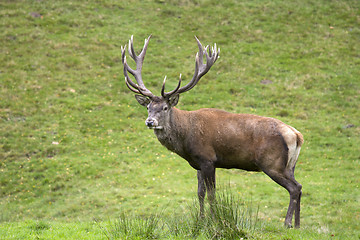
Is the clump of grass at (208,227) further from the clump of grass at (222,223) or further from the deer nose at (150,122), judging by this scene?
the deer nose at (150,122)

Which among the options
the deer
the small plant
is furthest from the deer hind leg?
the small plant

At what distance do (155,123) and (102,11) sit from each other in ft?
84.6

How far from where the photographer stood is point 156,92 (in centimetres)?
2406

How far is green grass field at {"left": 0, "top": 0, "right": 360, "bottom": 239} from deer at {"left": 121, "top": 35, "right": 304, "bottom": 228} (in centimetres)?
150

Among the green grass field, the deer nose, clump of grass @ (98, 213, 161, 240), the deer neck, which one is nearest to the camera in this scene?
clump of grass @ (98, 213, 161, 240)

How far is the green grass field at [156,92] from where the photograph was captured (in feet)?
49.5

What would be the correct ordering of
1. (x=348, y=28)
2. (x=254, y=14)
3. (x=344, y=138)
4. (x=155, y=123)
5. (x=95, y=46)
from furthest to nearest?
(x=254, y=14) < (x=348, y=28) < (x=95, y=46) < (x=344, y=138) < (x=155, y=123)

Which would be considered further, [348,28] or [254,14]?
[254,14]

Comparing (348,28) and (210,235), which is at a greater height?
Result: (348,28)

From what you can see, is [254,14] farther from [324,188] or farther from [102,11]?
Result: [324,188]

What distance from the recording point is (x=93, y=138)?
20.7m

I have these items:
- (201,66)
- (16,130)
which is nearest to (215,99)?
(16,130)

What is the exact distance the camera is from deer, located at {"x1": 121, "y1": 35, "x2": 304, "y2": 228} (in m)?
9.52

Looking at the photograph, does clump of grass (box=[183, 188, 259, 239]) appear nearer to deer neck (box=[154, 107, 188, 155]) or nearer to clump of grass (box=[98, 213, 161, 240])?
clump of grass (box=[98, 213, 161, 240])
